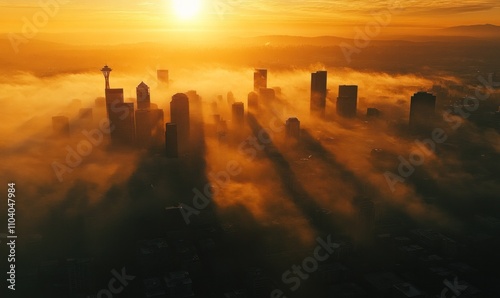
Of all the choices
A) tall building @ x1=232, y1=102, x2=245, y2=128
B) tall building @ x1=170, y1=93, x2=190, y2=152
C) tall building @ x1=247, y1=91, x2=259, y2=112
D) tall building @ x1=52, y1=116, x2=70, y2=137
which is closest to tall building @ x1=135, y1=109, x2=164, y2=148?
tall building @ x1=170, y1=93, x2=190, y2=152

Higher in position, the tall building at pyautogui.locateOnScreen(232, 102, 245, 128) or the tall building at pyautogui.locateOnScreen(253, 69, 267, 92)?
the tall building at pyautogui.locateOnScreen(253, 69, 267, 92)

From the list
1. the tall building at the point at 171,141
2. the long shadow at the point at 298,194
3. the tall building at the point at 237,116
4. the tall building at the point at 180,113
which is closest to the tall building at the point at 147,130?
the tall building at the point at 180,113

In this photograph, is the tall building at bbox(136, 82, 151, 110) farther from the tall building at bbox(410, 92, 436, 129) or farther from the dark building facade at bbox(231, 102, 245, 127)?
the tall building at bbox(410, 92, 436, 129)

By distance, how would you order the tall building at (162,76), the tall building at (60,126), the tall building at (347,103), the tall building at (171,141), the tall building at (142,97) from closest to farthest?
the tall building at (171,141), the tall building at (60,126), the tall building at (142,97), the tall building at (347,103), the tall building at (162,76)

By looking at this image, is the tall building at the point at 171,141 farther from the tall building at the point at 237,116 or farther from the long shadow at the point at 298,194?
the tall building at the point at 237,116

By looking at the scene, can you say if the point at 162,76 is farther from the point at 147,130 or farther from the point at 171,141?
the point at 171,141

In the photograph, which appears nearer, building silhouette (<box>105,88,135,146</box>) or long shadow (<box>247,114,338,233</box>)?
long shadow (<box>247,114,338,233</box>)
